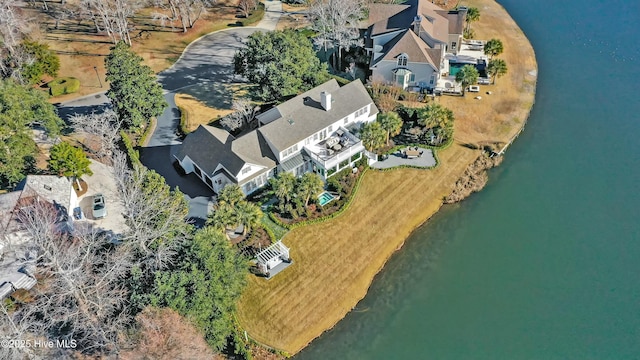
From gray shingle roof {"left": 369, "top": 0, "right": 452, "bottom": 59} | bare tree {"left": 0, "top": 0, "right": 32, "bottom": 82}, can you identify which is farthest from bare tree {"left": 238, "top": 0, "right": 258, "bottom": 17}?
bare tree {"left": 0, "top": 0, "right": 32, "bottom": 82}

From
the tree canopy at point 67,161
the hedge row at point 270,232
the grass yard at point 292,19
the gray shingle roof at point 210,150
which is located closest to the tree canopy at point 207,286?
the hedge row at point 270,232

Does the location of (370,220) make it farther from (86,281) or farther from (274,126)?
(86,281)

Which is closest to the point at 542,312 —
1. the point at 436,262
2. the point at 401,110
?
the point at 436,262

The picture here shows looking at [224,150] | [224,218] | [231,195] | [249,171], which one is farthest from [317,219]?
[224,150]

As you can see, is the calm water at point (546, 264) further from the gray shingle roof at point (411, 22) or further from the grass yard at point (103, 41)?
the grass yard at point (103, 41)

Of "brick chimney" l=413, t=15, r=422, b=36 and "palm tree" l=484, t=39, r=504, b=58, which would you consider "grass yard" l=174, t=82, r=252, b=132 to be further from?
"palm tree" l=484, t=39, r=504, b=58
